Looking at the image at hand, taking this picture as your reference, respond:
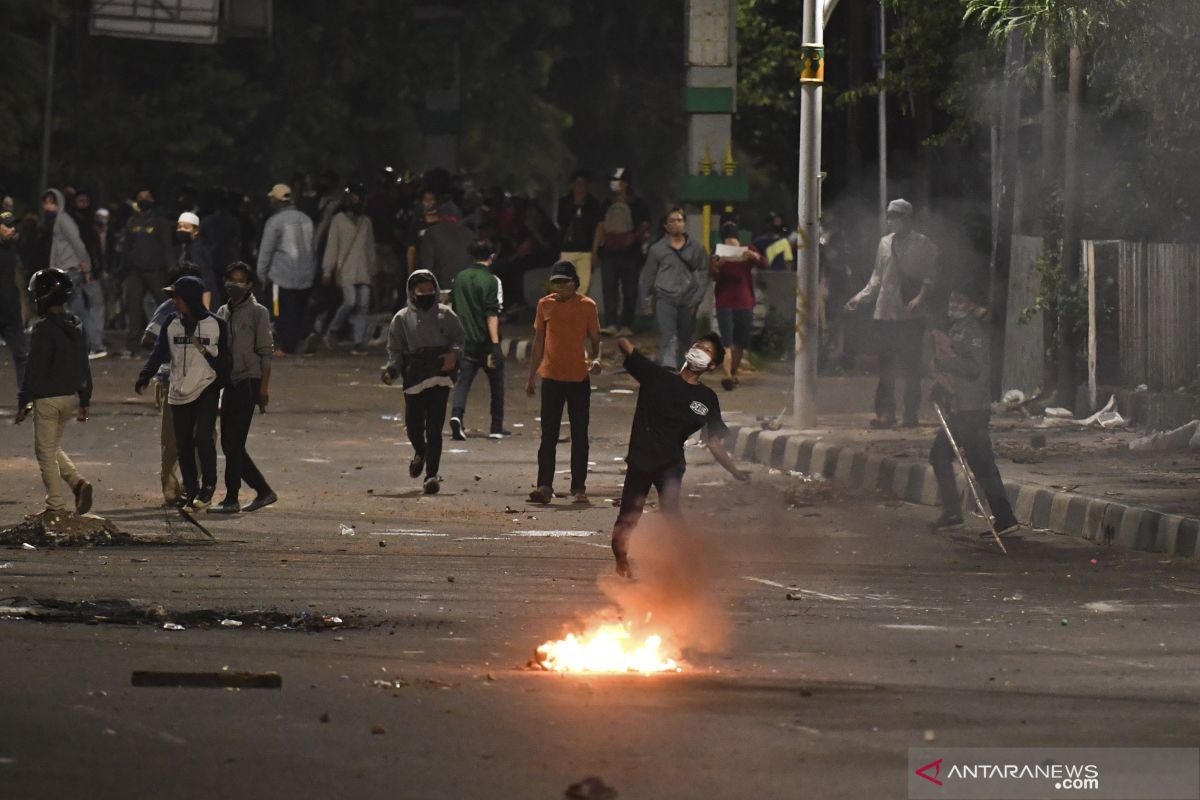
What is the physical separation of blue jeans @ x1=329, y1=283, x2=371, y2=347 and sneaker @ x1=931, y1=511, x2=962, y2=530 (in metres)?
14.6

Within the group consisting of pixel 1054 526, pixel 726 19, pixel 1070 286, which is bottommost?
pixel 1054 526

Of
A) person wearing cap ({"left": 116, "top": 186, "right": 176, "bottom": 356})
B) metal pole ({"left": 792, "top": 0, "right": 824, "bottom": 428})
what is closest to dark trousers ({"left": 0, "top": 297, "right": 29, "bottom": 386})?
person wearing cap ({"left": 116, "top": 186, "right": 176, "bottom": 356})

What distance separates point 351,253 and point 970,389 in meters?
14.7

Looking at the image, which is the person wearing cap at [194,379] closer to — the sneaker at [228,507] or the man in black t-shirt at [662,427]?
the sneaker at [228,507]

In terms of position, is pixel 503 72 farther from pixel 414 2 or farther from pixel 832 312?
pixel 832 312

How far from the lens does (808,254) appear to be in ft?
65.1

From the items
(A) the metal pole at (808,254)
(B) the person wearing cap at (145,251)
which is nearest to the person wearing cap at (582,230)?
(B) the person wearing cap at (145,251)

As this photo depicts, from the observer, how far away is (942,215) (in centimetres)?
3312

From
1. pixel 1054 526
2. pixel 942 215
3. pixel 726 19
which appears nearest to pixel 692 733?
pixel 1054 526

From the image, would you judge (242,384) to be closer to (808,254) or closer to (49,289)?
(49,289)

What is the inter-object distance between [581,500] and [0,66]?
24.1 m

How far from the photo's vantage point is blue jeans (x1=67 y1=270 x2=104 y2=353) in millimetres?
26812

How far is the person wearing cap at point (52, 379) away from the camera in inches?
543

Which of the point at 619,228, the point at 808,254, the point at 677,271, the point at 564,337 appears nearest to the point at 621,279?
the point at 619,228
